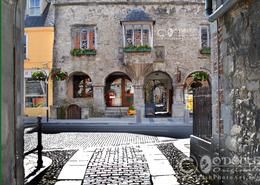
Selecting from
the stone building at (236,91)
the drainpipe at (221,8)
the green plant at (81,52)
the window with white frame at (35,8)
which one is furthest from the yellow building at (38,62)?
the stone building at (236,91)

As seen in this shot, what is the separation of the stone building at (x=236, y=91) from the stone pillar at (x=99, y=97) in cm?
1902

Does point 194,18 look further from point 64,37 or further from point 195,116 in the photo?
point 195,116

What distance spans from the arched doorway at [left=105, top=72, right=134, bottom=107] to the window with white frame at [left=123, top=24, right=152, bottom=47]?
3752 mm

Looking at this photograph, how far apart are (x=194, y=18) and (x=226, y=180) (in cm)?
2136

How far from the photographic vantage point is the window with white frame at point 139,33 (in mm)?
24062

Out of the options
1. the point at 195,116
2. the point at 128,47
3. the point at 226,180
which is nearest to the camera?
the point at 226,180

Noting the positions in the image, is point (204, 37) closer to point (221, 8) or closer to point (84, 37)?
point (84, 37)

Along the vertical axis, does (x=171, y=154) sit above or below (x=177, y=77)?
below

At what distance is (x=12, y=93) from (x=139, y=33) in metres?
20.8

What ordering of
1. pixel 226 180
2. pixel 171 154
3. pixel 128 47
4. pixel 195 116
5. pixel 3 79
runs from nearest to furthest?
pixel 3 79 → pixel 226 180 → pixel 195 116 → pixel 171 154 → pixel 128 47

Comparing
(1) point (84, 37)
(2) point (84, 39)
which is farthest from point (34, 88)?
(1) point (84, 37)

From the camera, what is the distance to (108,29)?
24.8m

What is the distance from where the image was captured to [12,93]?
3895mm

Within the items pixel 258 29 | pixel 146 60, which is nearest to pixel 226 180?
pixel 258 29
